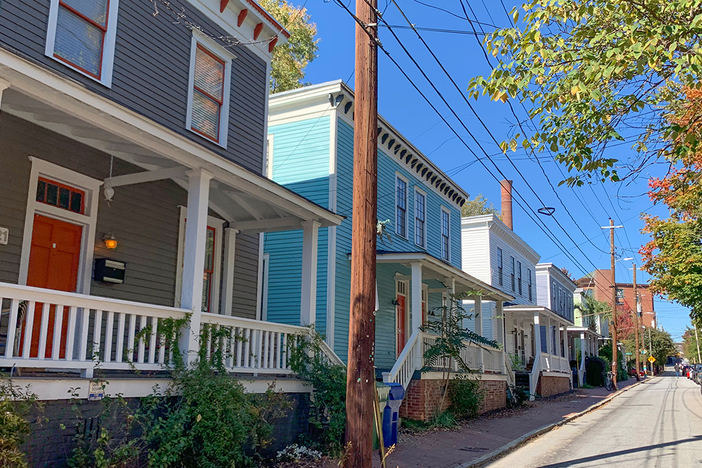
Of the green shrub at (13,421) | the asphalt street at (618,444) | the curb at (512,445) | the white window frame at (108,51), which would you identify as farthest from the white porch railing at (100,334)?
the asphalt street at (618,444)

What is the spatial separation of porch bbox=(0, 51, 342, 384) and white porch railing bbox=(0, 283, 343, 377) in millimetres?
16

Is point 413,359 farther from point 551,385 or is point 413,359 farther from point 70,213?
point 551,385

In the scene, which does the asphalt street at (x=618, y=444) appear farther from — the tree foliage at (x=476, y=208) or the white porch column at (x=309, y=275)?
the tree foliage at (x=476, y=208)

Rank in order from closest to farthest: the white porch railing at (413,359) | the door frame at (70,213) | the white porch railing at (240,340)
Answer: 1. the door frame at (70,213)
2. the white porch railing at (240,340)
3. the white porch railing at (413,359)

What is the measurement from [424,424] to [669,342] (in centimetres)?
8954

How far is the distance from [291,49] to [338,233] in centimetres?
1524

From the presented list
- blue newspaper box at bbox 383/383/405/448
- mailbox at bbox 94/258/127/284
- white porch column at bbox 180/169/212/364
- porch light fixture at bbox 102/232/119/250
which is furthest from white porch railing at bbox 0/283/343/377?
blue newspaper box at bbox 383/383/405/448

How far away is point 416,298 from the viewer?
14359 millimetres

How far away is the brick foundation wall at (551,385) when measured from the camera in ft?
82.7

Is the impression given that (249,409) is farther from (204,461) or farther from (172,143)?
(172,143)

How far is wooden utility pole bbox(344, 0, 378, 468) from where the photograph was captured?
22.3 feet

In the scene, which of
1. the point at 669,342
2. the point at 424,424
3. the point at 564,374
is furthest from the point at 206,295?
the point at 669,342

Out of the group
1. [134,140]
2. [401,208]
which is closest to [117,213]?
[134,140]

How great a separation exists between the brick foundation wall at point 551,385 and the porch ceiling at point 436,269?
6.43m
